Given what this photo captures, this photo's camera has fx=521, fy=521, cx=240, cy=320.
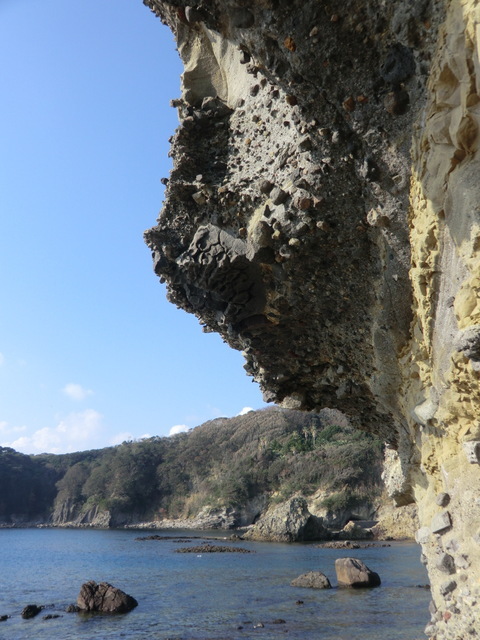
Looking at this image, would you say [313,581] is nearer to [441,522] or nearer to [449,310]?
[441,522]

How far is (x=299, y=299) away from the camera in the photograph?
600 cm

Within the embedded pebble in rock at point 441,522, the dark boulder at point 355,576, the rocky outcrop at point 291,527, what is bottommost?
the dark boulder at point 355,576

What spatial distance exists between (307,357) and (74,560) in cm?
2865

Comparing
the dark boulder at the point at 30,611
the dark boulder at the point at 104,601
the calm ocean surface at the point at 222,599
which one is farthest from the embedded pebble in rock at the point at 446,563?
the dark boulder at the point at 30,611

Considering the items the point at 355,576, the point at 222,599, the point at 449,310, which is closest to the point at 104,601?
the point at 222,599

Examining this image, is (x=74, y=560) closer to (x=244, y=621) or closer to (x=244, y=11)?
(x=244, y=621)

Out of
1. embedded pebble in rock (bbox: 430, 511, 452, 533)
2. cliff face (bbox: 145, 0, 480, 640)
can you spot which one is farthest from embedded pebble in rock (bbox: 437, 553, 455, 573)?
embedded pebble in rock (bbox: 430, 511, 452, 533)

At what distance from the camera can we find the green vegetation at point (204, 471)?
55031 millimetres

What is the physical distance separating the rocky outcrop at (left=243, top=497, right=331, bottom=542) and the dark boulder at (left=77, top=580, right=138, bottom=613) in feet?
79.9

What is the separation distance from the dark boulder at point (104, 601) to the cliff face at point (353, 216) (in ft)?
34.0

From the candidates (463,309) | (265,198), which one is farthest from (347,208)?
(463,309)

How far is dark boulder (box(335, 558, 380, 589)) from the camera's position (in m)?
16.7

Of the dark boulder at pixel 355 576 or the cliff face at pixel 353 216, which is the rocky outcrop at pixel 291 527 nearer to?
the dark boulder at pixel 355 576

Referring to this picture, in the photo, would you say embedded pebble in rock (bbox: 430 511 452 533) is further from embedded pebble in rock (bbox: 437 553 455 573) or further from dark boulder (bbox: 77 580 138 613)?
dark boulder (bbox: 77 580 138 613)
